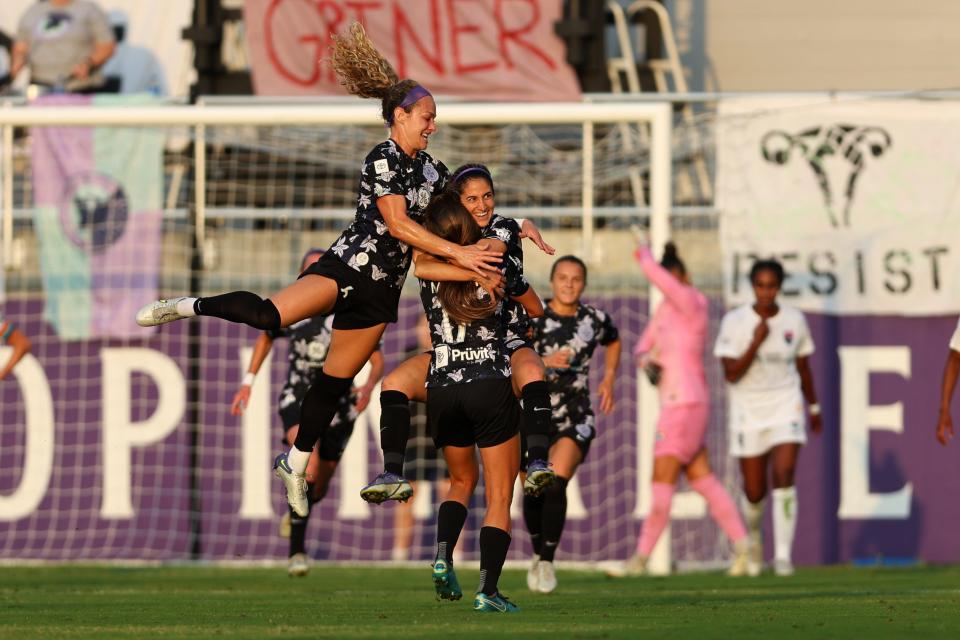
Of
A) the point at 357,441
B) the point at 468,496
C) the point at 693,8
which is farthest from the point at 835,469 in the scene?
the point at 468,496

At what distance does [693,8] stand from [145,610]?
1022 centimetres

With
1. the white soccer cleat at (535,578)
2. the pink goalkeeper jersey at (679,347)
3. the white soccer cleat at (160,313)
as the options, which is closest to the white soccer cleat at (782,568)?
→ the pink goalkeeper jersey at (679,347)

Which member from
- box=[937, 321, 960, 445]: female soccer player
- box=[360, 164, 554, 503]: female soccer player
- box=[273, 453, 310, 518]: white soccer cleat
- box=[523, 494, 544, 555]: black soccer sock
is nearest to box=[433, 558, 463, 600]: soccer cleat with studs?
box=[360, 164, 554, 503]: female soccer player

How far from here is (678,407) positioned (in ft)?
39.3

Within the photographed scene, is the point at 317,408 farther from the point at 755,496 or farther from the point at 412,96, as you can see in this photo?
the point at 755,496

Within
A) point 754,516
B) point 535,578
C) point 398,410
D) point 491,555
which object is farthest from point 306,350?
point 491,555

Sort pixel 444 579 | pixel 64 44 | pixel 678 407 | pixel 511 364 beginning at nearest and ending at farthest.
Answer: pixel 444 579
pixel 511 364
pixel 678 407
pixel 64 44

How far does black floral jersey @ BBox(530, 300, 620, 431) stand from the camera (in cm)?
997

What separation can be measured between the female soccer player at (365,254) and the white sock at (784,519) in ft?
16.7

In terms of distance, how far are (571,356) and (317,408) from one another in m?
2.19

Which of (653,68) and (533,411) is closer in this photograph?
(533,411)

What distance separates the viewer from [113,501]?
14.7m

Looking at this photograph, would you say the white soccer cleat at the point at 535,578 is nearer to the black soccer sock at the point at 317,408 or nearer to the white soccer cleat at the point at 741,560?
the black soccer sock at the point at 317,408

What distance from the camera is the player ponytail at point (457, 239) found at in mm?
7223
